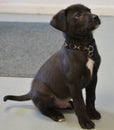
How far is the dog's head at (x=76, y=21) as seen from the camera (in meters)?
1.63

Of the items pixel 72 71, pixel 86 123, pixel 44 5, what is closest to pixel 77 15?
pixel 72 71

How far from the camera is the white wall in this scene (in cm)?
402

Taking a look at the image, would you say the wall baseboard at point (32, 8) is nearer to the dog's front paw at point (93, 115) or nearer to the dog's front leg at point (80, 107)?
the dog's front paw at point (93, 115)

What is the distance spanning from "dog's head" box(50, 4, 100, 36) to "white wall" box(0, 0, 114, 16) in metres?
2.37

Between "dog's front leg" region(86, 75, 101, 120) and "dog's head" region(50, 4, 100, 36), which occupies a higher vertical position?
"dog's head" region(50, 4, 100, 36)

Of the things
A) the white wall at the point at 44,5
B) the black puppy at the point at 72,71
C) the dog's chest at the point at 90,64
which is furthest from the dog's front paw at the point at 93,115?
the white wall at the point at 44,5

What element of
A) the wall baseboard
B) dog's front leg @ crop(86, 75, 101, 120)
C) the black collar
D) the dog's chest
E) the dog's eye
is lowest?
dog's front leg @ crop(86, 75, 101, 120)

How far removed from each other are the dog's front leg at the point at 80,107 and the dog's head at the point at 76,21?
270 millimetres

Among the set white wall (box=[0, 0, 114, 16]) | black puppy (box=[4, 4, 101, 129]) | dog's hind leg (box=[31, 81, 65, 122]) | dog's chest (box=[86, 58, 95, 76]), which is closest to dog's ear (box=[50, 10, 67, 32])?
black puppy (box=[4, 4, 101, 129])

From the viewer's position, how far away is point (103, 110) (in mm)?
1996

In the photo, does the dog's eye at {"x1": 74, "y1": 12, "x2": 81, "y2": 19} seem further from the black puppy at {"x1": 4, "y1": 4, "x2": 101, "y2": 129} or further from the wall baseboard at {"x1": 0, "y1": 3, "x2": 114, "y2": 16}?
the wall baseboard at {"x1": 0, "y1": 3, "x2": 114, "y2": 16}

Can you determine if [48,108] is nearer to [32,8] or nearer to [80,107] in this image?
[80,107]

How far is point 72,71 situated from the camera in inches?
66.8

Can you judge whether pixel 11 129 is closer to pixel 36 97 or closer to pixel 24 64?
pixel 36 97
